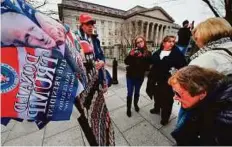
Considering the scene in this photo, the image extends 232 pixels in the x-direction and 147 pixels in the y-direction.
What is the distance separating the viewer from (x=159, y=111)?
12.5ft

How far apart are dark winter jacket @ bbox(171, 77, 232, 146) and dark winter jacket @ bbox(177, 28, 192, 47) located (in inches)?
182

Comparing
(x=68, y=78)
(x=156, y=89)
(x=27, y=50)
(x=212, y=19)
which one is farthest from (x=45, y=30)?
(x=156, y=89)

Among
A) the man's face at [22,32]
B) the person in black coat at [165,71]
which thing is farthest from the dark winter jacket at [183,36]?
the man's face at [22,32]

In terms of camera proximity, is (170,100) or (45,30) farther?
(170,100)

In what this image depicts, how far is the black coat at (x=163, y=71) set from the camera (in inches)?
119

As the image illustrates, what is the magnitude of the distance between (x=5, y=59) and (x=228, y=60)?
170cm

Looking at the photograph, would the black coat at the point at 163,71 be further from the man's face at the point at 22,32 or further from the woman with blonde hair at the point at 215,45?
the man's face at the point at 22,32

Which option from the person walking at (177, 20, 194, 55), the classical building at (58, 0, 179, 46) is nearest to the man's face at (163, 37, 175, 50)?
the person walking at (177, 20, 194, 55)

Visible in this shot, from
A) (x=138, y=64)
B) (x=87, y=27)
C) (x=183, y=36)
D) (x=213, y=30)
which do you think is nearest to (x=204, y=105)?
(x=213, y=30)

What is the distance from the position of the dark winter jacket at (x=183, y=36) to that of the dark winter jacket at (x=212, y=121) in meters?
4.62

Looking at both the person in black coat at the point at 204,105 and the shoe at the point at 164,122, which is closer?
the person in black coat at the point at 204,105

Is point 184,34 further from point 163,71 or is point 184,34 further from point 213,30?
point 213,30

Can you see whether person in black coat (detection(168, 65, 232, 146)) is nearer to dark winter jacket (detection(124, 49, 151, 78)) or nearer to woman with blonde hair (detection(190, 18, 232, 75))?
woman with blonde hair (detection(190, 18, 232, 75))

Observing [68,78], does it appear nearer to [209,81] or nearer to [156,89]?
[209,81]
